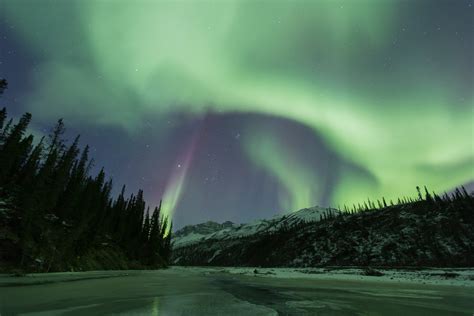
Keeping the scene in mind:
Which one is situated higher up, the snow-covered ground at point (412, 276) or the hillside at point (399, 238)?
the hillside at point (399, 238)

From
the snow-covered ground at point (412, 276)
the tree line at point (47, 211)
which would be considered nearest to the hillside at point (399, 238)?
the snow-covered ground at point (412, 276)

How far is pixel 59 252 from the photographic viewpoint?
4300 centimetres

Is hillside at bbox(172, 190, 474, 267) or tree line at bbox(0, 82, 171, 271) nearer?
tree line at bbox(0, 82, 171, 271)

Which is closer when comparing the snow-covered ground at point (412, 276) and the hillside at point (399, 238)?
the snow-covered ground at point (412, 276)

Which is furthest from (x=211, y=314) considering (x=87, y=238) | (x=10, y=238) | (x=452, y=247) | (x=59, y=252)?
(x=452, y=247)

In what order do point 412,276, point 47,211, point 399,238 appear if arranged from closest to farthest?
point 412,276
point 47,211
point 399,238

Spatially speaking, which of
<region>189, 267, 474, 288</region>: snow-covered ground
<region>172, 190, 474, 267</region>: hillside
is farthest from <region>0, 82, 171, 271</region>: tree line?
<region>172, 190, 474, 267</region>: hillside

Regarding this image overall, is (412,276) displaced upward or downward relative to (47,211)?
downward

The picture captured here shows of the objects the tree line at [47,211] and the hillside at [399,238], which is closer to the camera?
the tree line at [47,211]

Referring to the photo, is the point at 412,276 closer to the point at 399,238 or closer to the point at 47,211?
the point at 47,211

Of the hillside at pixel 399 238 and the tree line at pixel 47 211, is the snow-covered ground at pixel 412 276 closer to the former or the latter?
the tree line at pixel 47 211

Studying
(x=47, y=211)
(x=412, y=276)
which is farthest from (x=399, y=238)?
(x=47, y=211)

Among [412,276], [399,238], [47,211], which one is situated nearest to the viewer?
[412,276]

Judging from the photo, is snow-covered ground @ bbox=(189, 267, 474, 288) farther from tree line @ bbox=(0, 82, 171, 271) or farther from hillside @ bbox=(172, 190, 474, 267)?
hillside @ bbox=(172, 190, 474, 267)
